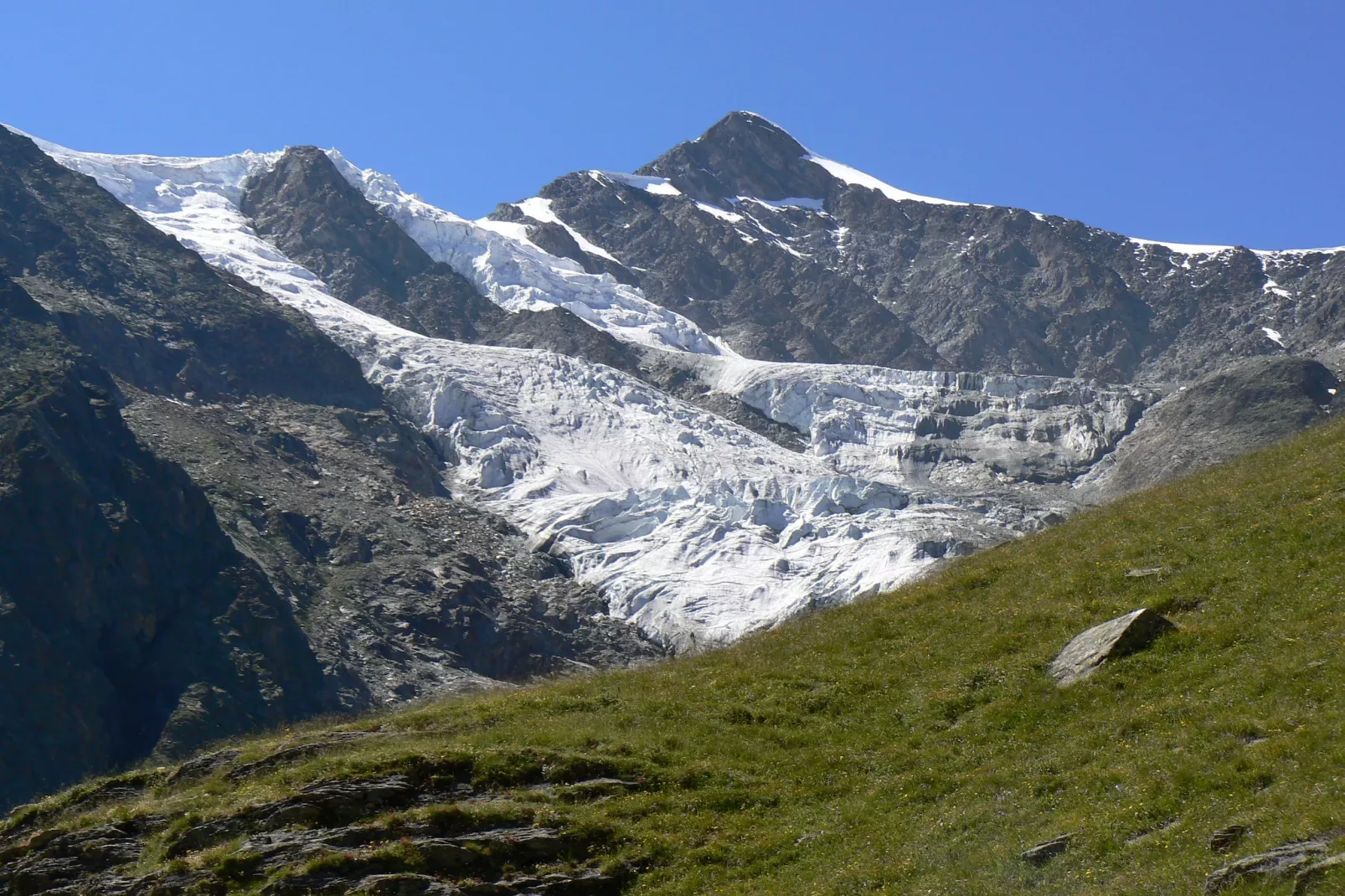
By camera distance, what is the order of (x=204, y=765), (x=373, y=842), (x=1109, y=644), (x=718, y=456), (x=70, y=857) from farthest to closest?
(x=718, y=456) → (x=204, y=765) → (x=1109, y=644) → (x=70, y=857) → (x=373, y=842)

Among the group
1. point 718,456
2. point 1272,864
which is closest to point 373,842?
point 1272,864

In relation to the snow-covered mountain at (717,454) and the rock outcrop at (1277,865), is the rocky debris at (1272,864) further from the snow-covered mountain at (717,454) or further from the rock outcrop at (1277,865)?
the snow-covered mountain at (717,454)

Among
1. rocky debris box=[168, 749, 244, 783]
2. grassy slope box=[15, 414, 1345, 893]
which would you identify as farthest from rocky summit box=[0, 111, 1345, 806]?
grassy slope box=[15, 414, 1345, 893]

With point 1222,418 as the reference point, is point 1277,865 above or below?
below

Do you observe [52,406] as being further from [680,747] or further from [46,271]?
[680,747]

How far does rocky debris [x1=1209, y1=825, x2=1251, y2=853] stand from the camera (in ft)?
52.5

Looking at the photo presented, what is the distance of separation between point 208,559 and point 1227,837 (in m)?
86.3

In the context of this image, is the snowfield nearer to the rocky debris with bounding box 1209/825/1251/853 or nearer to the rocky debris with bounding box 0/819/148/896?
the rocky debris with bounding box 0/819/148/896

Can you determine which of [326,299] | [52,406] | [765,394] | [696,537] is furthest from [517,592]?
[326,299]

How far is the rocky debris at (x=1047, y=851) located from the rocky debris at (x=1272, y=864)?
8.18 feet

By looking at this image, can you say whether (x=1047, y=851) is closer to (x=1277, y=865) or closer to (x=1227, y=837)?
(x=1227, y=837)

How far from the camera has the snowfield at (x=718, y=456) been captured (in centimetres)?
10650

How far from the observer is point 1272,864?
14914 millimetres

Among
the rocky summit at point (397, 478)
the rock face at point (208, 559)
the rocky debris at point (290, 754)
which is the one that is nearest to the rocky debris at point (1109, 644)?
the rocky debris at point (290, 754)
